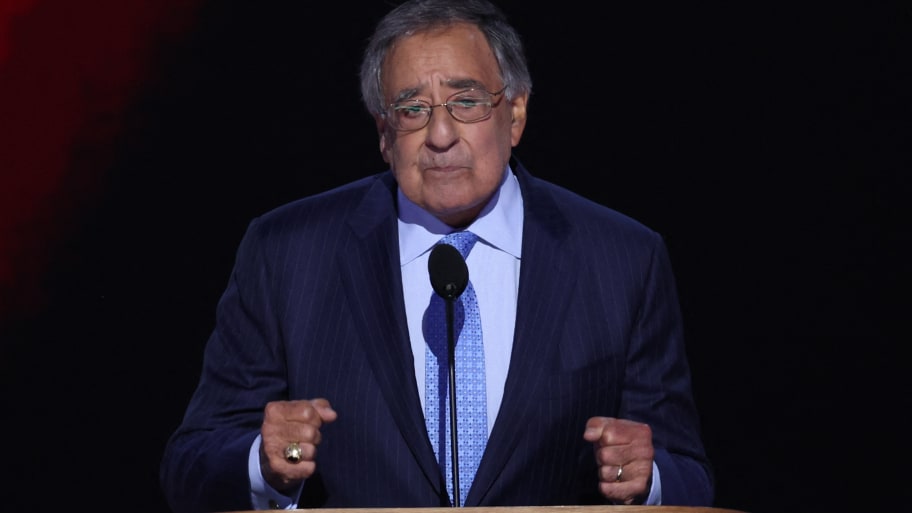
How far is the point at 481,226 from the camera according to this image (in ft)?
10.6

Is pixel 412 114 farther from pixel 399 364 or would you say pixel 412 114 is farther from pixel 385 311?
pixel 399 364

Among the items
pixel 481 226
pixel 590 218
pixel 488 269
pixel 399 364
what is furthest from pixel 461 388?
pixel 590 218

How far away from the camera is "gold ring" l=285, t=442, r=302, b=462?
2486 mm

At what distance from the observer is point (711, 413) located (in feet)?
11.9

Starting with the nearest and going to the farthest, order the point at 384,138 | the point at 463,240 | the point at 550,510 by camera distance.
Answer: the point at 550,510 < the point at 463,240 < the point at 384,138

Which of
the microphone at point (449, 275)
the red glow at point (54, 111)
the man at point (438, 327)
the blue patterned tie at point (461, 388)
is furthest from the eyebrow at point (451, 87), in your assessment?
the red glow at point (54, 111)

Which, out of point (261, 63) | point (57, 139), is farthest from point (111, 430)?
point (261, 63)

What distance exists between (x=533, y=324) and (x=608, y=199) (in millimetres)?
739

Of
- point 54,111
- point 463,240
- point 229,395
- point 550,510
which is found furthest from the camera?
point 54,111

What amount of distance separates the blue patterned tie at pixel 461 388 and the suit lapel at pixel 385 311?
0.05 m

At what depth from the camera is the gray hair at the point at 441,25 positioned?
127 inches

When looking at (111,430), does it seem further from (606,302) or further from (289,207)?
(606,302)

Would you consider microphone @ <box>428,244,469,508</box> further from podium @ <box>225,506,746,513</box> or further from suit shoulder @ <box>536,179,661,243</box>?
suit shoulder @ <box>536,179,661,243</box>

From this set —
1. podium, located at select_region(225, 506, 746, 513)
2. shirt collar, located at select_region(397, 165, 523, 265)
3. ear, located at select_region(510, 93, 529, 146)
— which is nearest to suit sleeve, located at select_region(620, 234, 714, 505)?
shirt collar, located at select_region(397, 165, 523, 265)
